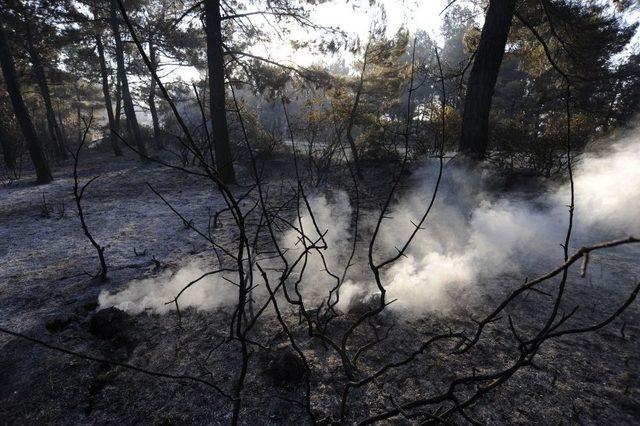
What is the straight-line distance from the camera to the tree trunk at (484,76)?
6164 mm

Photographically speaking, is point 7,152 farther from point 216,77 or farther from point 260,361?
point 260,361

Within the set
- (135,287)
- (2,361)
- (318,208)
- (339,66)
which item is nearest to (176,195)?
(318,208)

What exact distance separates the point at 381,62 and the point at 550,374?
30.4 ft

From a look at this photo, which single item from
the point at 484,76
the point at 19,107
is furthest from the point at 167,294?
the point at 19,107

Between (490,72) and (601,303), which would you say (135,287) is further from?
(490,72)

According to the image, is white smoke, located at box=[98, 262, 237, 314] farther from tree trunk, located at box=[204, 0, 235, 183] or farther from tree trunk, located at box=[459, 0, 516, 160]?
tree trunk, located at box=[459, 0, 516, 160]

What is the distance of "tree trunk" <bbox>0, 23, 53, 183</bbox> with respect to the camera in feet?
25.4

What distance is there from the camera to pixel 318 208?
636 centimetres

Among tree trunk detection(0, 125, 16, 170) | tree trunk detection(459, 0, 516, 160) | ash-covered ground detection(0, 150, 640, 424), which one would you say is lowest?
ash-covered ground detection(0, 150, 640, 424)

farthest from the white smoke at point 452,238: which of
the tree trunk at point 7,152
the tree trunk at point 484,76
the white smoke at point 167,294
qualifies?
the tree trunk at point 7,152

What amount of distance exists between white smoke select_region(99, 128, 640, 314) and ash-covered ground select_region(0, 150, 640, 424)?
0.21m

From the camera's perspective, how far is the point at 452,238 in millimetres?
4516

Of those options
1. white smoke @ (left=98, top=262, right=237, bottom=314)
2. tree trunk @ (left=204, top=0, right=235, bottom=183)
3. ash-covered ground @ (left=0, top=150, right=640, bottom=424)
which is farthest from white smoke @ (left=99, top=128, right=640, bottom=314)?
tree trunk @ (left=204, top=0, right=235, bottom=183)

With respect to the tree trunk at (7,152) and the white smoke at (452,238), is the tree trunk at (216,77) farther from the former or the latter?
the tree trunk at (7,152)
